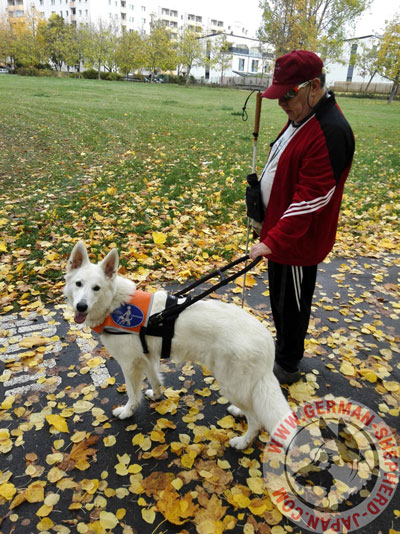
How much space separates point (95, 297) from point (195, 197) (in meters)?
6.15

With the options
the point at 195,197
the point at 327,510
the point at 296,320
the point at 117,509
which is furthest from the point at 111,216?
the point at 327,510

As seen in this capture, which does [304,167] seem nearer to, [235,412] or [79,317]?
[79,317]

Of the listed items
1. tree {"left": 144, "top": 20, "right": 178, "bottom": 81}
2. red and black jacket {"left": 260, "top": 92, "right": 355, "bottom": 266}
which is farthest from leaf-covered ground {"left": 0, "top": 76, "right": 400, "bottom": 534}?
tree {"left": 144, "top": 20, "right": 178, "bottom": 81}

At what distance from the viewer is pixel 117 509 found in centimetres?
251

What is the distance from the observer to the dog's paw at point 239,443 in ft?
9.70

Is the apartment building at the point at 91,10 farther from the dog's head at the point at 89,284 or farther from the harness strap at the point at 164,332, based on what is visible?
the harness strap at the point at 164,332

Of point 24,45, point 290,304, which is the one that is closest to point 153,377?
point 290,304

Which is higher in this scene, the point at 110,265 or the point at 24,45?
the point at 24,45

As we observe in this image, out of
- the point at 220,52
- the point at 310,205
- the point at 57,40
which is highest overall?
the point at 220,52

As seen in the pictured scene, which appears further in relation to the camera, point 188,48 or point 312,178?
point 188,48

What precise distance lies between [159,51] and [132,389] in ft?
224

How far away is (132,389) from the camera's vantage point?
3186 millimetres

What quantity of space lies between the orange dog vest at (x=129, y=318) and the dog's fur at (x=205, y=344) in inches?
2.0

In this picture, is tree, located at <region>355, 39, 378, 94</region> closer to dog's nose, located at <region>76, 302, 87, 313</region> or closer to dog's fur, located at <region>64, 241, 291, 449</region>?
dog's fur, located at <region>64, 241, 291, 449</region>
